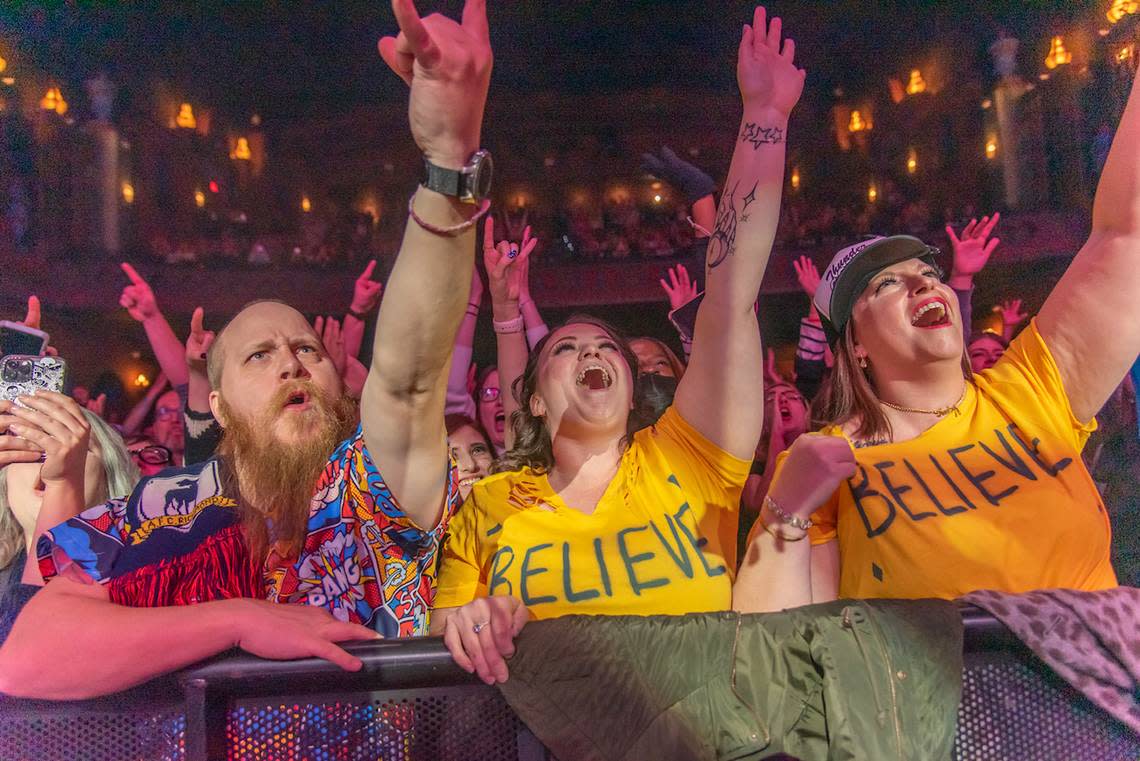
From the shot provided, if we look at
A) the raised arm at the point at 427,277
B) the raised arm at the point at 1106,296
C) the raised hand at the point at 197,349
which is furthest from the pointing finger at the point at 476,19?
the raised hand at the point at 197,349

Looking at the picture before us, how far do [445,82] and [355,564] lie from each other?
0.87 metres

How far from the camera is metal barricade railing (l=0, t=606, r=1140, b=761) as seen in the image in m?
1.01

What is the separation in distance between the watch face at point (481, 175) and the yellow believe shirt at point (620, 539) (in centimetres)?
77

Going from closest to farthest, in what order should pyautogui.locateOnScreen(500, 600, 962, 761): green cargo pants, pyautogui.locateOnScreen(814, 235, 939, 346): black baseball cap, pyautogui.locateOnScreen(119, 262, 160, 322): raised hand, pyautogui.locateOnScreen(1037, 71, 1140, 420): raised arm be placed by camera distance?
pyautogui.locateOnScreen(500, 600, 962, 761): green cargo pants
pyautogui.locateOnScreen(1037, 71, 1140, 420): raised arm
pyautogui.locateOnScreen(814, 235, 939, 346): black baseball cap
pyautogui.locateOnScreen(119, 262, 160, 322): raised hand

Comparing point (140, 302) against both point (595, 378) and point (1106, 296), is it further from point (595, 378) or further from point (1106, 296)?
point (1106, 296)

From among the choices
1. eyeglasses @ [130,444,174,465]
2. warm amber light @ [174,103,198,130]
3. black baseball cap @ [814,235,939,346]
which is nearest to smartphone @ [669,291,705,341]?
black baseball cap @ [814,235,939,346]

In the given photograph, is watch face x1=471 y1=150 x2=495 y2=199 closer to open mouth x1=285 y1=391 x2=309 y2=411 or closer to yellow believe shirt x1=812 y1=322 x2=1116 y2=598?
open mouth x1=285 y1=391 x2=309 y2=411

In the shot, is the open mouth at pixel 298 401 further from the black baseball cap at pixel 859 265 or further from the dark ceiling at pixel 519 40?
the dark ceiling at pixel 519 40

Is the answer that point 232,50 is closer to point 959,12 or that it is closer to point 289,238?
point 289,238

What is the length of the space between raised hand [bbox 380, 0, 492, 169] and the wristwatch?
0.04 feet

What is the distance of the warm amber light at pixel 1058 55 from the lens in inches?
128

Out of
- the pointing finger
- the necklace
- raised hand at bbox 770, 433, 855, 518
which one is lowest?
raised hand at bbox 770, 433, 855, 518

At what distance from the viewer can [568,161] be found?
3.82m

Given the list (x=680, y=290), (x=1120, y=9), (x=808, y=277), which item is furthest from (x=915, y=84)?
(x=680, y=290)
